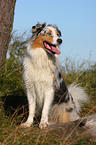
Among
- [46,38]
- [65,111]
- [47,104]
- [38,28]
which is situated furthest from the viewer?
[65,111]

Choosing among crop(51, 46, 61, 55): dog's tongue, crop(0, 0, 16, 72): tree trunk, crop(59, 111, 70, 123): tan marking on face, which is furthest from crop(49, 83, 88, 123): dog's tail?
crop(0, 0, 16, 72): tree trunk

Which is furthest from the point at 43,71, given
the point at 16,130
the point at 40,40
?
the point at 16,130

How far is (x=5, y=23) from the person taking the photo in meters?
3.71

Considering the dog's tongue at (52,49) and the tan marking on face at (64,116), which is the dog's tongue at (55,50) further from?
the tan marking on face at (64,116)

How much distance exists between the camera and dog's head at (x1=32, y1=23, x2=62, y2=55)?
3.78m

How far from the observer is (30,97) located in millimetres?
3846

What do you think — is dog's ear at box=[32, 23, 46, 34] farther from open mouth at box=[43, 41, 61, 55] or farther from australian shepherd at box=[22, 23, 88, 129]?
open mouth at box=[43, 41, 61, 55]

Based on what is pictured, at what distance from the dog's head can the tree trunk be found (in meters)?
0.51

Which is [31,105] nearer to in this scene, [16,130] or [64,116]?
[64,116]

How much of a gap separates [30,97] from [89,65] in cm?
380

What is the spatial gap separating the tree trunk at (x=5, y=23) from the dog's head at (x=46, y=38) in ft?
1.67

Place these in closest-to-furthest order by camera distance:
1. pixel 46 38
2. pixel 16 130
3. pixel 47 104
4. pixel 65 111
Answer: pixel 16 130 < pixel 47 104 < pixel 46 38 < pixel 65 111

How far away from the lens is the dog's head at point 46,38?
12.4 ft

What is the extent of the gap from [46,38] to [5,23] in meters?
0.83
